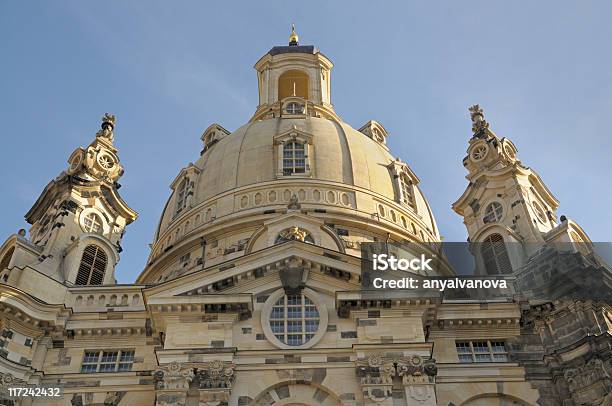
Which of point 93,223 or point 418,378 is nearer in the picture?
point 418,378

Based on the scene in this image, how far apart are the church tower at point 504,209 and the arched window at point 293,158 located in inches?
382

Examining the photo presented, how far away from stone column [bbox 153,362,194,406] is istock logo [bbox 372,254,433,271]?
8775 mm

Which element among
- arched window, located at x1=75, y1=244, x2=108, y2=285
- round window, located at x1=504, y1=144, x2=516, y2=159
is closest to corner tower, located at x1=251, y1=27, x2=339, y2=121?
round window, located at x1=504, y1=144, x2=516, y2=159

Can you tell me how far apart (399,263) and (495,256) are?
535 centimetres

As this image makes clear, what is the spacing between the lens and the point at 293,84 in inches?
2608

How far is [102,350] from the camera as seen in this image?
30.2m

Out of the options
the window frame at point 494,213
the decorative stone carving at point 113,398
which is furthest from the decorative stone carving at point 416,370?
the window frame at point 494,213

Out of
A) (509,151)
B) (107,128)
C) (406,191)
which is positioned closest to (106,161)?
(107,128)

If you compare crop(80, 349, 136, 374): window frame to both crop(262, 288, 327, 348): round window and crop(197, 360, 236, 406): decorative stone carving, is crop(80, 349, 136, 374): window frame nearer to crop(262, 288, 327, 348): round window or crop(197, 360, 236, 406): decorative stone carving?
crop(197, 360, 236, 406): decorative stone carving

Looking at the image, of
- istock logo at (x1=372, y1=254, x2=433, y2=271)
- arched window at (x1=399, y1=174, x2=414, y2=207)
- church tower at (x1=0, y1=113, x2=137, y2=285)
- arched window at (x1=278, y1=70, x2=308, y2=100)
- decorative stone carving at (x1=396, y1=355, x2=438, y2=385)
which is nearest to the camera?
decorative stone carving at (x1=396, y1=355, x2=438, y2=385)

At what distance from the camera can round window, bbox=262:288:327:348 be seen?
91.9 ft

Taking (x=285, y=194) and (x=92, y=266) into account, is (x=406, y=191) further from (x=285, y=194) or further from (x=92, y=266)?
(x=92, y=266)

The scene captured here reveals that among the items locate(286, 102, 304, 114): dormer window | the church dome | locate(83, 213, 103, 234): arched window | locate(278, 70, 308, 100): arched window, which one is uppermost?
locate(278, 70, 308, 100): arched window

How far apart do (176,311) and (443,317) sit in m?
10.9
